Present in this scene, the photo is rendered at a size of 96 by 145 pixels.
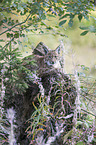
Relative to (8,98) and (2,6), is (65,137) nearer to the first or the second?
(8,98)

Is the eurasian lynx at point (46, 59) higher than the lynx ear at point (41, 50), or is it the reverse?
the lynx ear at point (41, 50)

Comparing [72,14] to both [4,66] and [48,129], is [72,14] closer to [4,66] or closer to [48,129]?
[4,66]

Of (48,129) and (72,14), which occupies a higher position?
(72,14)

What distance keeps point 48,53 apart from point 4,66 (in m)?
0.24

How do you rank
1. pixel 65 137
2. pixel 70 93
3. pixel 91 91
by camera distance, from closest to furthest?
pixel 65 137
pixel 70 93
pixel 91 91

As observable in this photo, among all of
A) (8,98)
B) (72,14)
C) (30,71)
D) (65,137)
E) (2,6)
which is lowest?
(65,137)

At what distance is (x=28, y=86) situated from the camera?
2.51 feet

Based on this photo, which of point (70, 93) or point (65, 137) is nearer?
point (65, 137)

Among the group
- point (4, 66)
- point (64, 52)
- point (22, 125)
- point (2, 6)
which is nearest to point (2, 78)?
point (4, 66)

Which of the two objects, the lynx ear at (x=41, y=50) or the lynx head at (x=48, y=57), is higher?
the lynx ear at (x=41, y=50)

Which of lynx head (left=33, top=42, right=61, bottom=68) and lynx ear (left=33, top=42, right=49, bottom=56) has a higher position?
lynx ear (left=33, top=42, right=49, bottom=56)

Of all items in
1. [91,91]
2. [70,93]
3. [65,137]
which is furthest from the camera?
[91,91]

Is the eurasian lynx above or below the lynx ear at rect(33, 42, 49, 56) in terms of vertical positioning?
below

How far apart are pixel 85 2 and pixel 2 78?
1.73 feet
